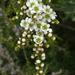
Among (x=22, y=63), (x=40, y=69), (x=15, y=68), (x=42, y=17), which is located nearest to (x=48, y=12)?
(x=42, y=17)

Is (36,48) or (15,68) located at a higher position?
(36,48)

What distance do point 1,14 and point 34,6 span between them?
1.44 ft

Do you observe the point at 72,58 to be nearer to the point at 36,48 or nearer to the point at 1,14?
the point at 36,48

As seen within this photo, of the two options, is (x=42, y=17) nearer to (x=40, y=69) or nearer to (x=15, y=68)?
(x=40, y=69)

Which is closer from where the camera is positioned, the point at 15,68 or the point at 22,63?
the point at 15,68

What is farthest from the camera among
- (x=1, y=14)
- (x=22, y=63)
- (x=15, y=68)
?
(x=22, y=63)

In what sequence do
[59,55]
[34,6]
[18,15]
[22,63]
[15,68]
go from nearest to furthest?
[34,6]
[18,15]
[15,68]
[22,63]
[59,55]

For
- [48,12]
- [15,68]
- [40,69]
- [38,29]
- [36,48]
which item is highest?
[48,12]

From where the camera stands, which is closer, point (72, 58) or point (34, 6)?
point (34, 6)

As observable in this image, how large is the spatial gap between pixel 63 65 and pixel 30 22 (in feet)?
4.52

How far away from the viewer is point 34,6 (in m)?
0.82

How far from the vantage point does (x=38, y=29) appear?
887 mm

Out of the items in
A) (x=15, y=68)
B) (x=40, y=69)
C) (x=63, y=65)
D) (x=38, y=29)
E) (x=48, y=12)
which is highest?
(x=48, y=12)

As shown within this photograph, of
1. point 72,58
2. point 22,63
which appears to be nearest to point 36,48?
point 22,63
